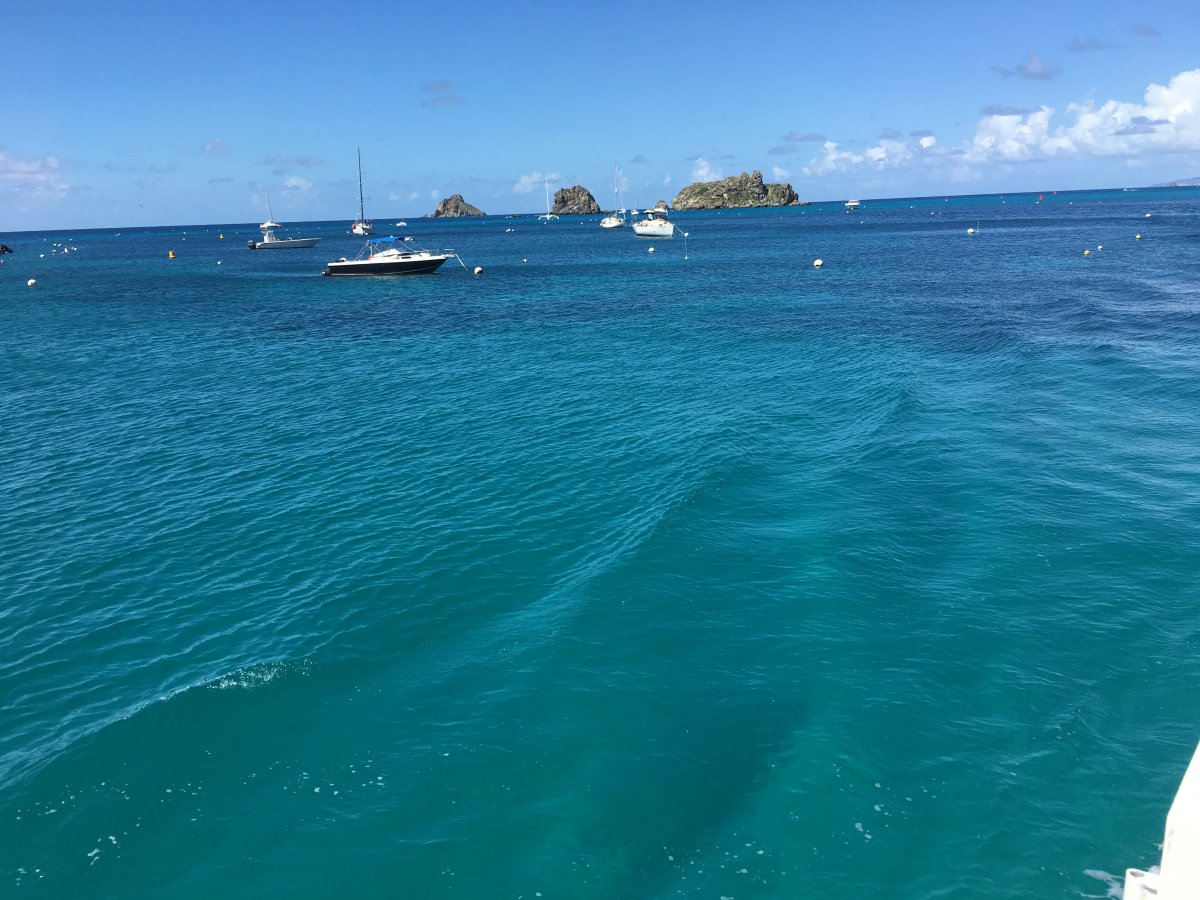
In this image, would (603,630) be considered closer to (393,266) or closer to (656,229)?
(393,266)

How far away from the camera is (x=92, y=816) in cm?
1692

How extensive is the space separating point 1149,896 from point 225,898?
14882 millimetres

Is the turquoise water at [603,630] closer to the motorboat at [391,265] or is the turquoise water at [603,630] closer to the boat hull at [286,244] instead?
the motorboat at [391,265]

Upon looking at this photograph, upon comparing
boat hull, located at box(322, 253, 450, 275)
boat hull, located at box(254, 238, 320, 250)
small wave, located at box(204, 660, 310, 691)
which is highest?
boat hull, located at box(254, 238, 320, 250)

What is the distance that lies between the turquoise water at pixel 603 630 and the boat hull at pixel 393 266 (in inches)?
2326

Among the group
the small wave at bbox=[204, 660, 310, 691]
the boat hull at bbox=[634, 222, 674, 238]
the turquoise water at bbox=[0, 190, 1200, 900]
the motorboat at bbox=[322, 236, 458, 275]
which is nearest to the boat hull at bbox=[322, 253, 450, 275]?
the motorboat at bbox=[322, 236, 458, 275]

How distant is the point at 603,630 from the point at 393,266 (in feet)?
312

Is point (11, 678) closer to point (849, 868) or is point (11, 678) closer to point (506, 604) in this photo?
point (506, 604)

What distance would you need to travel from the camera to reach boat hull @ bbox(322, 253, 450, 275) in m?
108

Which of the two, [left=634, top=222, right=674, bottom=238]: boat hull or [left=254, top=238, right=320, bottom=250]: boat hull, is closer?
[left=634, top=222, right=674, bottom=238]: boat hull

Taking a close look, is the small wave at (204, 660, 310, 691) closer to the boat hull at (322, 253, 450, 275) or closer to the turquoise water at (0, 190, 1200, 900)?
the turquoise water at (0, 190, 1200, 900)

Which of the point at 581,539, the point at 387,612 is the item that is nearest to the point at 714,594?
the point at 581,539

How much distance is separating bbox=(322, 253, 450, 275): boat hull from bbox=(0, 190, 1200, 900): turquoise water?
5908 cm

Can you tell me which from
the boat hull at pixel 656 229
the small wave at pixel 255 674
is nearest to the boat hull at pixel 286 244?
the boat hull at pixel 656 229
